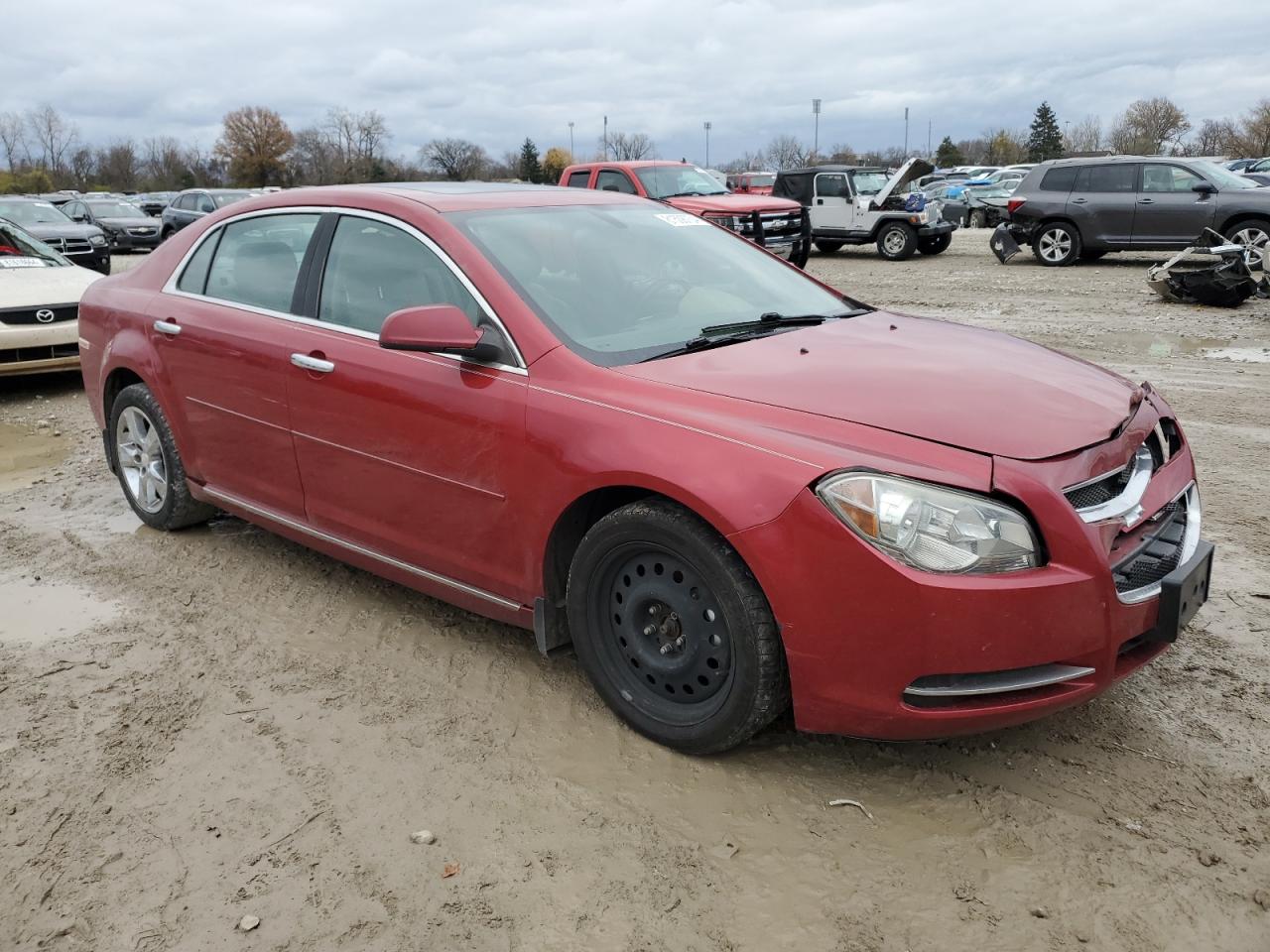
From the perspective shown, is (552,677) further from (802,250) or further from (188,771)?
(802,250)

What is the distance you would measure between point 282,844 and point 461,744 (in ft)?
2.07

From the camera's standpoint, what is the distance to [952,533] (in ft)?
8.38

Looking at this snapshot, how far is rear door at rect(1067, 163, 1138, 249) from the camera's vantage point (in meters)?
16.4

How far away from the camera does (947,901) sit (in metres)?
2.47

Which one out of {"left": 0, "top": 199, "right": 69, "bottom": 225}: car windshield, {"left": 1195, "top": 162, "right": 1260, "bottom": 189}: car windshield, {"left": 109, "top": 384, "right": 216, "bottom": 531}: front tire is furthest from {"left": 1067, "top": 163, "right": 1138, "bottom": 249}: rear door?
{"left": 0, "top": 199, "right": 69, "bottom": 225}: car windshield

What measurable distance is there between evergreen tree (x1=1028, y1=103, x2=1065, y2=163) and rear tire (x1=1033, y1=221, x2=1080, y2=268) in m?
74.1

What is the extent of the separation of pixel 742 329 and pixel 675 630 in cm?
112

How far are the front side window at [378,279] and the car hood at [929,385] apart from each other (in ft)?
2.77

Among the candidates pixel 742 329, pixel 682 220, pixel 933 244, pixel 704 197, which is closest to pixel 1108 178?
pixel 933 244

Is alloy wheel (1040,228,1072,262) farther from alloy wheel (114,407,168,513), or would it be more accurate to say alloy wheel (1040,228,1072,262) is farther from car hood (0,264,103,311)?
alloy wheel (114,407,168,513)

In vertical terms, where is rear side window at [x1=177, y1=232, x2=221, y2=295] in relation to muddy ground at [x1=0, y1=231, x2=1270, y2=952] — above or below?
above

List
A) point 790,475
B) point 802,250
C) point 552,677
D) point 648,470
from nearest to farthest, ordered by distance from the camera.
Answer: point 790,475
point 648,470
point 552,677
point 802,250

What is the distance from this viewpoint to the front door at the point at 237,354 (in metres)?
4.11

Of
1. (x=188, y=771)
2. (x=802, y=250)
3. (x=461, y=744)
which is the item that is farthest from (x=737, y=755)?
(x=802, y=250)
